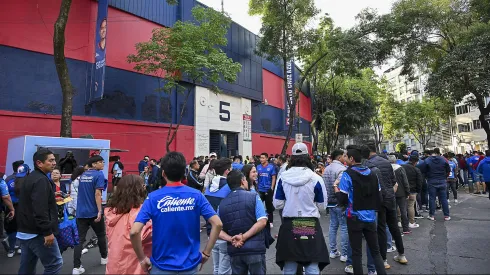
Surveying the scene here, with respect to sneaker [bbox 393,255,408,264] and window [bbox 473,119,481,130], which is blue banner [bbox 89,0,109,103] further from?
window [bbox 473,119,481,130]

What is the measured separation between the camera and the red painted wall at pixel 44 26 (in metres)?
11.5

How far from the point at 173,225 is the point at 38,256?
2127 mm

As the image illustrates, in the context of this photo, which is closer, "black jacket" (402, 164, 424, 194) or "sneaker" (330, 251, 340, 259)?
"sneaker" (330, 251, 340, 259)

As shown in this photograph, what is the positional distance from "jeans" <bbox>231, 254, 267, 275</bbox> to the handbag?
9.51ft

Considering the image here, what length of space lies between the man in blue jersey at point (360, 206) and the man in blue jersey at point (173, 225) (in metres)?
2.26

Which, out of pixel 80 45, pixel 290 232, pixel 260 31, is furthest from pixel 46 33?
pixel 290 232

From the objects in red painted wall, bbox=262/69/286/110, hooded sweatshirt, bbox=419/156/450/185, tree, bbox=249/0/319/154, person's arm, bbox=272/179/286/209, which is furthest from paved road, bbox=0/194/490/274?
red painted wall, bbox=262/69/286/110

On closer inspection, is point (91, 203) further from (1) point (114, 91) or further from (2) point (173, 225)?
(1) point (114, 91)

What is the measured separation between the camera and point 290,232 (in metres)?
3.34

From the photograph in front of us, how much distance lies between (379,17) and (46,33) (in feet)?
52.0

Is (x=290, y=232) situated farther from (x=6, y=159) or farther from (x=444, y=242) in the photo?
(x=6, y=159)

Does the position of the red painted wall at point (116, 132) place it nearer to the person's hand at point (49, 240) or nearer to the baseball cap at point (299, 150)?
the person's hand at point (49, 240)

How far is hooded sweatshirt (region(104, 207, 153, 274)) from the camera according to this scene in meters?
3.05

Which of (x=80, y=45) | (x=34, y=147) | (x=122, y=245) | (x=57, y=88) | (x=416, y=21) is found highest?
(x=416, y=21)
